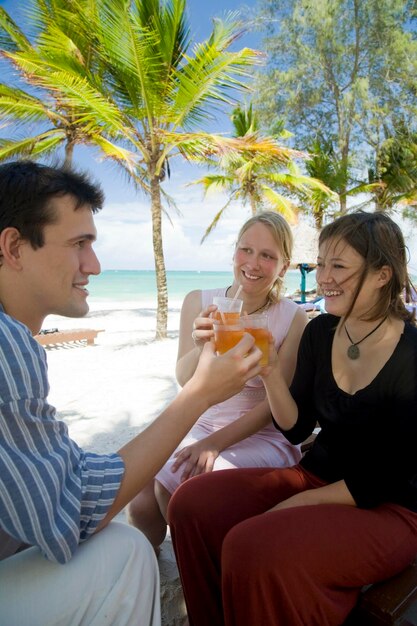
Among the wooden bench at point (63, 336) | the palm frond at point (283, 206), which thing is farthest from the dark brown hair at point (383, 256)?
the palm frond at point (283, 206)

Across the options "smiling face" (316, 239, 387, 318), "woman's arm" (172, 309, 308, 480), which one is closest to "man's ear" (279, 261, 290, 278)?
"woman's arm" (172, 309, 308, 480)

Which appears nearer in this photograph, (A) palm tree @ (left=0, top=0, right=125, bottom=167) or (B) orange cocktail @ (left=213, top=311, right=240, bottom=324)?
(B) orange cocktail @ (left=213, top=311, right=240, bottom=324)

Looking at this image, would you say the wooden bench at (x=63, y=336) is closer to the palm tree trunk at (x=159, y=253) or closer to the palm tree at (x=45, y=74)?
the palm tree trunk at (x=159, y=253)

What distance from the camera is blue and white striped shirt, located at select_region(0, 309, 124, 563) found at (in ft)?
3.14

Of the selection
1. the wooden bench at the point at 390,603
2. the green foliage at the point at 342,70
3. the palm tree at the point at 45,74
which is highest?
the green foliage at the point at 342,70

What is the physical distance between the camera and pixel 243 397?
236 cm

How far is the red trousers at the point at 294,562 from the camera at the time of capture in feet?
4.20

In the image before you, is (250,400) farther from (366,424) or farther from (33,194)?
(33,194)

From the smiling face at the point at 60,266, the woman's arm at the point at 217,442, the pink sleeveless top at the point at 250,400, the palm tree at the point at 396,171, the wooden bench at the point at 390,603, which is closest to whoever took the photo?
the wooden bench at the point at 390,603

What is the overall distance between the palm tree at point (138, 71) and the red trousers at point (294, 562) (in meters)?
9.52

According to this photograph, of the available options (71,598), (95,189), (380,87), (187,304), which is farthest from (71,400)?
(380,87)

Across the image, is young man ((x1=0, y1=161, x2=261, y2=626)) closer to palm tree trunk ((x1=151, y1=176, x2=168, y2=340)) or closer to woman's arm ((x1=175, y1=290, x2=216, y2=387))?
woman's arm ((x1=175, y1=290, x2=216, y2=387))

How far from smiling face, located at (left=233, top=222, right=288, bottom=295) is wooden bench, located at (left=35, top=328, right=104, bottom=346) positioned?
7.76m

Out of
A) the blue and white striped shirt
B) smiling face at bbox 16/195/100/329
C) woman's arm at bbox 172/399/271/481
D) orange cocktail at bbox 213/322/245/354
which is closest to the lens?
the blue and white striped shirt
